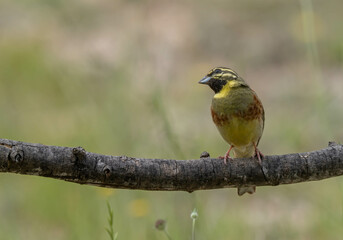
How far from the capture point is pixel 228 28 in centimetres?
1341

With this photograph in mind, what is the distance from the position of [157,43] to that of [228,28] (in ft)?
5.28

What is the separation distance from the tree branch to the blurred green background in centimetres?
66

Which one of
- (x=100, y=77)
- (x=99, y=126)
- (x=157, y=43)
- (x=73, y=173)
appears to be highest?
(x=157, y=43)

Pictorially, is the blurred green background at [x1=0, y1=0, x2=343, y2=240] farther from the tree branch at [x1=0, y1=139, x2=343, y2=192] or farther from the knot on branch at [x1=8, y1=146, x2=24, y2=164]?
the knot on branch at [x1=8, y1=146, x2=24, y2=164]

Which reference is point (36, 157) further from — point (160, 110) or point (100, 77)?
point (100, 77)

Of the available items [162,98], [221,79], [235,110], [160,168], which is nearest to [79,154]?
[160,168]

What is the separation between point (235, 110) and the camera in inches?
179

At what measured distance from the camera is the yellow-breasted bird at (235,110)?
4.54m

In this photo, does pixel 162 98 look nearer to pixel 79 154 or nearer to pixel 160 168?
pixel 160 168

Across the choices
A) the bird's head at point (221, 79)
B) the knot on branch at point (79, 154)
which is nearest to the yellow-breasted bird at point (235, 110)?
the bird's head at point (221, 79)

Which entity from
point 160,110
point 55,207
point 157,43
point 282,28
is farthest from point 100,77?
point 282,28

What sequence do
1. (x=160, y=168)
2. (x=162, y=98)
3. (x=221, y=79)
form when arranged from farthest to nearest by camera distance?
1. (x=162, y=98)
2. (x=221, y=79)
3. (x=160, y=168)

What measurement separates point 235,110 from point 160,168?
1.09 m

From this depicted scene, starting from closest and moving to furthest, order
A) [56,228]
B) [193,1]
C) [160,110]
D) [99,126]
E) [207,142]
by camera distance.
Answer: [160,110], [99,126], [56,228], [207,142], [193,1]
